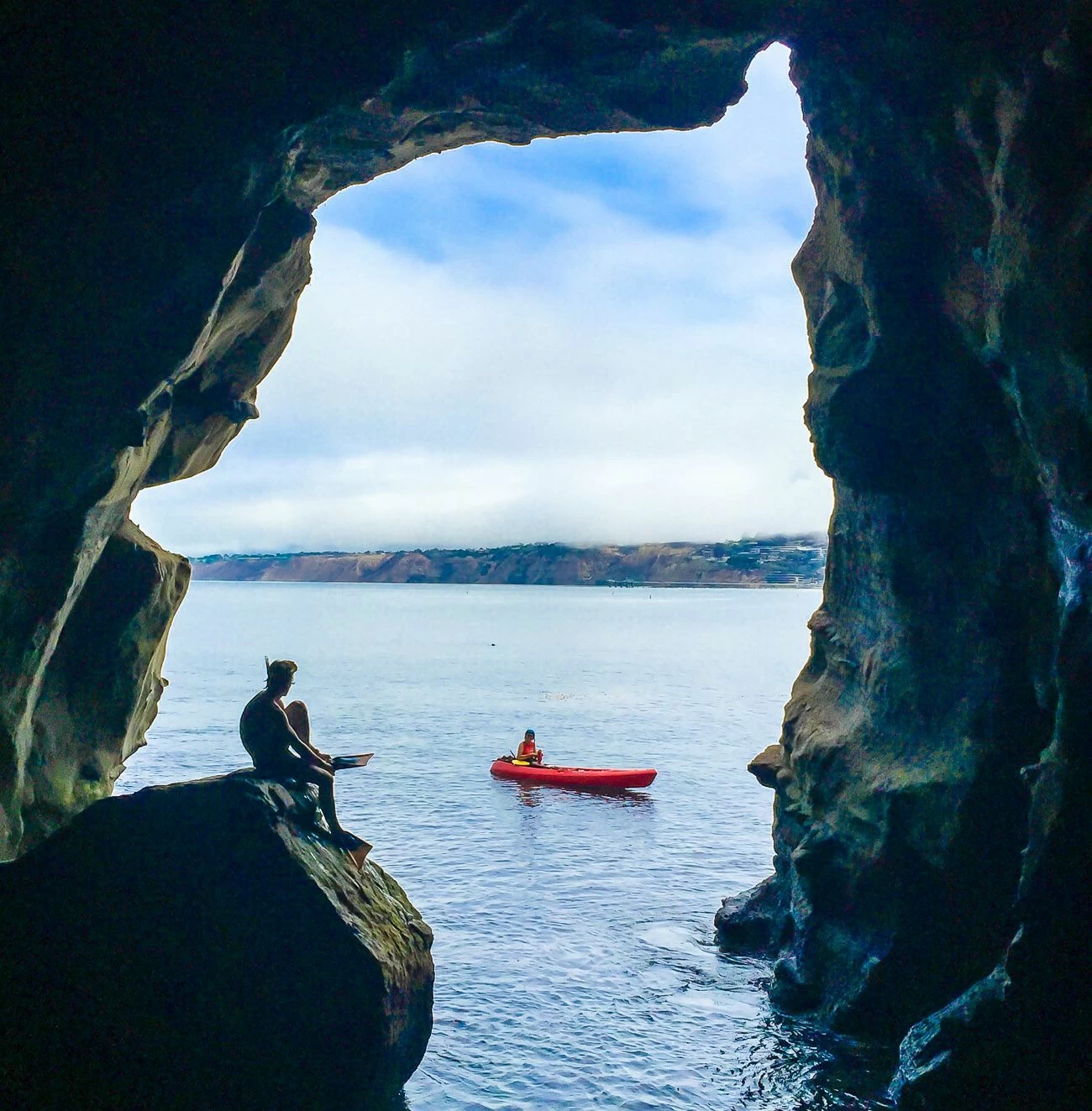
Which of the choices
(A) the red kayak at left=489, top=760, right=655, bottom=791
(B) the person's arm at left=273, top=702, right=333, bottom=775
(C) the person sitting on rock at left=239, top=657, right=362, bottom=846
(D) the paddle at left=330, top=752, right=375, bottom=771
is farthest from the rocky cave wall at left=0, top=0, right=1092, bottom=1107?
(A) the red kayak at left=489, top=760, right=655, bottom=791

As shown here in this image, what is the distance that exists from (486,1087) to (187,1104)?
14.7ft

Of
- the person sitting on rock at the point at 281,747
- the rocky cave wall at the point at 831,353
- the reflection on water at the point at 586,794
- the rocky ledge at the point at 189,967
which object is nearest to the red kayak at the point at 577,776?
the reflection on water at the point at 586,794

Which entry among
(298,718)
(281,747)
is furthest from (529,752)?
(281,747)

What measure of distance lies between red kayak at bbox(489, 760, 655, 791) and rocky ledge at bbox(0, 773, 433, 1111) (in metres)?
22.8

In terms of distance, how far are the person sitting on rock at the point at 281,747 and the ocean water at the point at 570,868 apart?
13.1 ft

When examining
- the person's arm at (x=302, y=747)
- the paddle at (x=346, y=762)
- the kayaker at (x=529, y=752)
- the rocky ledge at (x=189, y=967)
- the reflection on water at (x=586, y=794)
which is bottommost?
the reflection on water at (x=586, y=794)

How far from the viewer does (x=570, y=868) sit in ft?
80.6

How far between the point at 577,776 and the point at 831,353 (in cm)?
2174

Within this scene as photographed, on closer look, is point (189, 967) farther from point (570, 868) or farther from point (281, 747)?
point (570, 868)

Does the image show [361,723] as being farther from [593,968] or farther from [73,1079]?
[73,1079]

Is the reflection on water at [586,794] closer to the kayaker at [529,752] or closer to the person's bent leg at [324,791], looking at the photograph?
the kayaker at [529,752]

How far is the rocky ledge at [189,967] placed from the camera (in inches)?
381

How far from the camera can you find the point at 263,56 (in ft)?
37.8

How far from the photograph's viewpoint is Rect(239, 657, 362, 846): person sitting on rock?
11438 mm
